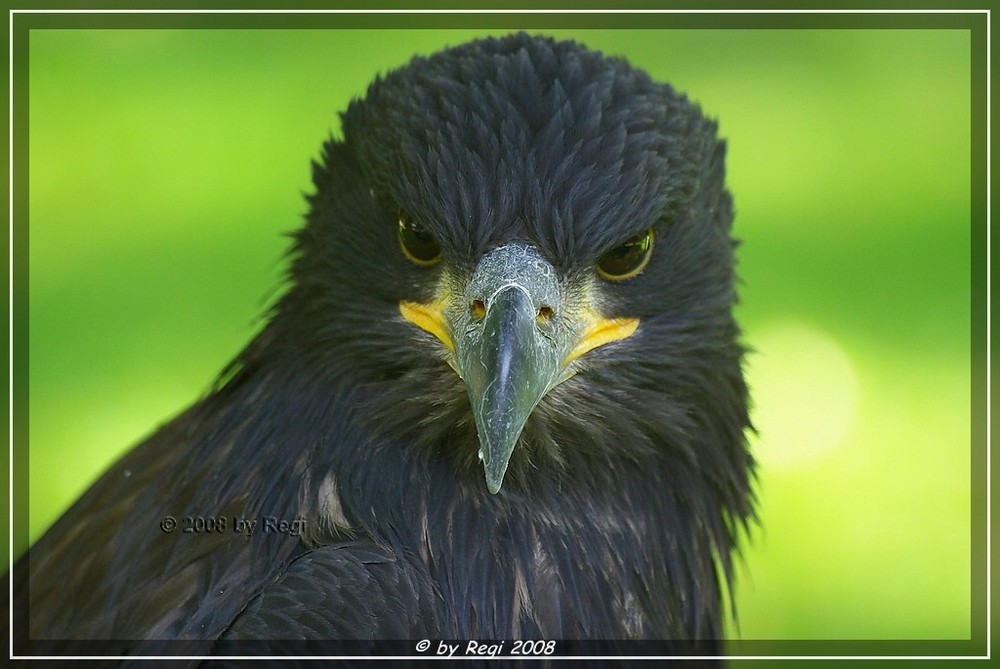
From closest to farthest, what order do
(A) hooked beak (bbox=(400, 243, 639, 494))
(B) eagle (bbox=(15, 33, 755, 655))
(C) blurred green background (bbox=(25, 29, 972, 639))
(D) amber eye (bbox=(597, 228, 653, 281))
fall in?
1. (A) hooked beak (bbox=(400, 243, 639, 494))
2. (B) eagle (bbox=(15, 33, 755, 655))
3. (D) amber eye (bbox=(597, 228, 653, 281))
4. (C) blurred green background (bbox=(25, 29, 972, 639))

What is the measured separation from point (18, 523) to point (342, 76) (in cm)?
191

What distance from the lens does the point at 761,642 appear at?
550 cm

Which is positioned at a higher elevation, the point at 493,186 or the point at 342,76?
the point at 342,76

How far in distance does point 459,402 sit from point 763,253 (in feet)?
9.95

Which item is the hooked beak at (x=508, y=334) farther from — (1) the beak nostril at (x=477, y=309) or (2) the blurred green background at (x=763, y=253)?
(2) the blurred green background at (x=763, y=253)

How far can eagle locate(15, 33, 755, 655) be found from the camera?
321 cm

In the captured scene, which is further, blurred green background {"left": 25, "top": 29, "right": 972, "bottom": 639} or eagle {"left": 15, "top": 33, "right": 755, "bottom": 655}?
blurred green background {"left": 25, "top": 29, "right": 972, "bottom": 639}

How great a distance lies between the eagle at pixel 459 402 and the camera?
10.5 feet

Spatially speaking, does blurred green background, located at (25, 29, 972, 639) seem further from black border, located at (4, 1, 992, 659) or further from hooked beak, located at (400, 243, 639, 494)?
hooked beak, located at (400, 243, 639, 494)

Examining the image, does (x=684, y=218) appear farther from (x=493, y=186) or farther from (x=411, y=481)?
(x=411, y=481)

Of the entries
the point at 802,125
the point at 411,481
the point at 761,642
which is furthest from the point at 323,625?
the point at 802,125

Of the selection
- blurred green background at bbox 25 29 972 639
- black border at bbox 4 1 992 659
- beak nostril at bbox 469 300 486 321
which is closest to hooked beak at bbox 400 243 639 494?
beak nostril at bbox 469 300 486 321
